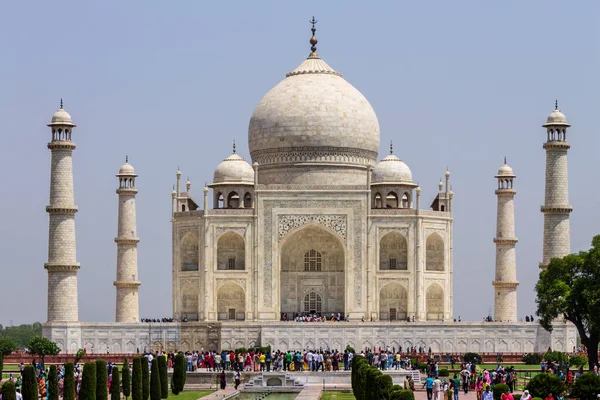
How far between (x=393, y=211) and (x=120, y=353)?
9.56m

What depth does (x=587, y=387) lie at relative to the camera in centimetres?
2502

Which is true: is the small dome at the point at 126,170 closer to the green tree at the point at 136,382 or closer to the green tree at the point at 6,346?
the green tree at the point at 6,346

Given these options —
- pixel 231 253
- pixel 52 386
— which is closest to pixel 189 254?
pixel 231 253

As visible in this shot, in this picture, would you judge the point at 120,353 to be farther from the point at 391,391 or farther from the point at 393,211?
the point at 391,391

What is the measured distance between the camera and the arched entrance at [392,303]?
45469 millimetres

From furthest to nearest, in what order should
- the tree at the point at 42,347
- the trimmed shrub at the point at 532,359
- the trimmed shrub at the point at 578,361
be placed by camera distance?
1. the tree at the point at 42,347
2. the trimmed shrub at the point at 532,359
3. the trimmed shrub at the point at 578,361

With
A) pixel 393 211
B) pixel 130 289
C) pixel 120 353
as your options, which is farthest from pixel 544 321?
pixel 130 289

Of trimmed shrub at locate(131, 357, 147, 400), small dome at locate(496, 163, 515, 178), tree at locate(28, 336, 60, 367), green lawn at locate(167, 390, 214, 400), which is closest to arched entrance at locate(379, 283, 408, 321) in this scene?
small dome at locate(496, 163, 515, 178)

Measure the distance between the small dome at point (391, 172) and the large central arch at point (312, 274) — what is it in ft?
9.06

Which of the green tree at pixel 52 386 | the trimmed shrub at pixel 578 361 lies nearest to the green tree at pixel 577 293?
the trimmed shrub at pixel 578 361

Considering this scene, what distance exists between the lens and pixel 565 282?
120 feet

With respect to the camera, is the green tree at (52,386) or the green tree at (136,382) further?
the green tree at (136,382)

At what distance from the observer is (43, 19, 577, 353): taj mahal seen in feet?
139

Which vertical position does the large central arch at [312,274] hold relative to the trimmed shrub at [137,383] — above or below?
above
